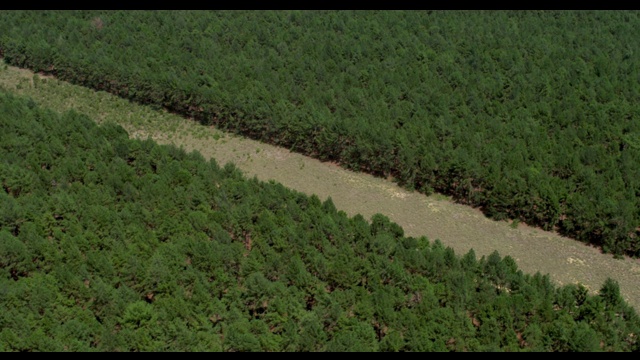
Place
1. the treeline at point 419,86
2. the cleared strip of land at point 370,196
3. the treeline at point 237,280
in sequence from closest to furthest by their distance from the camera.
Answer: the treeline at point 237,280 → the cleared strip of land at point 370,196 → the treeline at point 419,86

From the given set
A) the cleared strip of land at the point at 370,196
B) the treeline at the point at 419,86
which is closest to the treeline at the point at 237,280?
the cleared strip of land at the point at 370,196

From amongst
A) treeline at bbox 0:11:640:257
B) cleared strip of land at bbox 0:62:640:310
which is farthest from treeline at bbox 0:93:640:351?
treeline at bbox 0:11:640:257

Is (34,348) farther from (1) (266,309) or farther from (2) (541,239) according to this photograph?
(2) (541,239)

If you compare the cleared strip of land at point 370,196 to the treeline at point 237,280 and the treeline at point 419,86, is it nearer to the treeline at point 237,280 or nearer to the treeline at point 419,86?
the treeline at point 419,86

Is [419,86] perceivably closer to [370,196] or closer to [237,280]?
[370,196]

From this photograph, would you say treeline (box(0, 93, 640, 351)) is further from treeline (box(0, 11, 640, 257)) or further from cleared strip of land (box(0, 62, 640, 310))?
treeline (box(0, 11, 640, 257))

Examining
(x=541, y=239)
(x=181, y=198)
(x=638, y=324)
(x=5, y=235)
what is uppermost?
(x=638, y=324)

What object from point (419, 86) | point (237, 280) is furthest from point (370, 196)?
point (237, 280)
